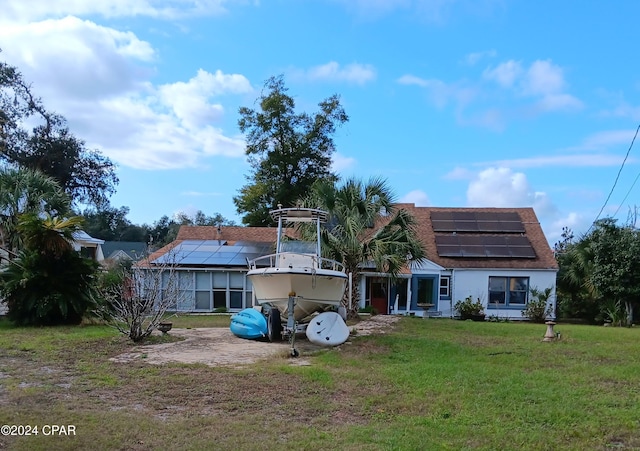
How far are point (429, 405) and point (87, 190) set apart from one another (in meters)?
35.9

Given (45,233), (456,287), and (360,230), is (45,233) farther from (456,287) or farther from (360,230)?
(456,287)

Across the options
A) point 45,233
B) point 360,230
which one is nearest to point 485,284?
point 360,230

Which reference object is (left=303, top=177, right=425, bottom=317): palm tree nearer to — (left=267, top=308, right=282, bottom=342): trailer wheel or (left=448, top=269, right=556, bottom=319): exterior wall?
(left=267, top=308, right=282, bottom=342): trailer wheel

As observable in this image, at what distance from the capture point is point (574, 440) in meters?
4.93

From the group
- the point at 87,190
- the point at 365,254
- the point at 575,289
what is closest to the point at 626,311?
the point at 575,289

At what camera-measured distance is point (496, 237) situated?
25797 mm

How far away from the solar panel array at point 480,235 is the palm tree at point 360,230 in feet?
24.1

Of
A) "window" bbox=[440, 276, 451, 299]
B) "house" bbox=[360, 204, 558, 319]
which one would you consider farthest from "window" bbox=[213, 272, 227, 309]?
"window" bbox=[440, 276, 451, 299]

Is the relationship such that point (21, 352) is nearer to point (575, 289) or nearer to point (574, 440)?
point (574, 440)

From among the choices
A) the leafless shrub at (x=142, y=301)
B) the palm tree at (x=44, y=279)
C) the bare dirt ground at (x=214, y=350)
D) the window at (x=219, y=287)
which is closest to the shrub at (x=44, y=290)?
the palm tree at (x=44, y=279)

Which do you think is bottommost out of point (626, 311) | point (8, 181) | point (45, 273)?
point (626, 311)

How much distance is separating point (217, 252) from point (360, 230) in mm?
9523

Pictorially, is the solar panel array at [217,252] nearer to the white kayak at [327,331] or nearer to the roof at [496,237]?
the roof at [496,237]

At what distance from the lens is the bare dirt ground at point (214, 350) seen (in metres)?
9.19
